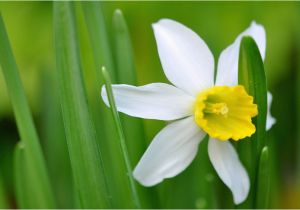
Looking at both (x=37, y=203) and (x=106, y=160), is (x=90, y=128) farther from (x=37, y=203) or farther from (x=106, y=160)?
(x=106, y=160)

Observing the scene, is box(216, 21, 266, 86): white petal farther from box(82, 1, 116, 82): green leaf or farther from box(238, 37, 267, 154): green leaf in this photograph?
box(82, 1, 116, 82): green leaf

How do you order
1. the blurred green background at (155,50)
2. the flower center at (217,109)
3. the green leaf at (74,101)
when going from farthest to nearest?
the blurred green background at (155,50) < the flower center at (217,109) < the green leaf at (74,101)

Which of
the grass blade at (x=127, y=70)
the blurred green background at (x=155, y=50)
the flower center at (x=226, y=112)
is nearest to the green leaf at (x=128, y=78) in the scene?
the grass blade at (x=127, y=70)

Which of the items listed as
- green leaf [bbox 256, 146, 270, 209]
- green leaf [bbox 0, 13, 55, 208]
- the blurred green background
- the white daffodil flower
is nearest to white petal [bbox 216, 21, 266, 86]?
the white daffodil flower

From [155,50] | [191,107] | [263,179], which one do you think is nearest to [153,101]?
[191,107]

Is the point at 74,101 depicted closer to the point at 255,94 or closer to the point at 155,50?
the point at 255,94

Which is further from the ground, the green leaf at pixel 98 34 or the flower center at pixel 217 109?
the green leaf at pixel 98 34

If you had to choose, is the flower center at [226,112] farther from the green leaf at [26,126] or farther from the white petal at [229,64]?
the green leaf at [26,126]
